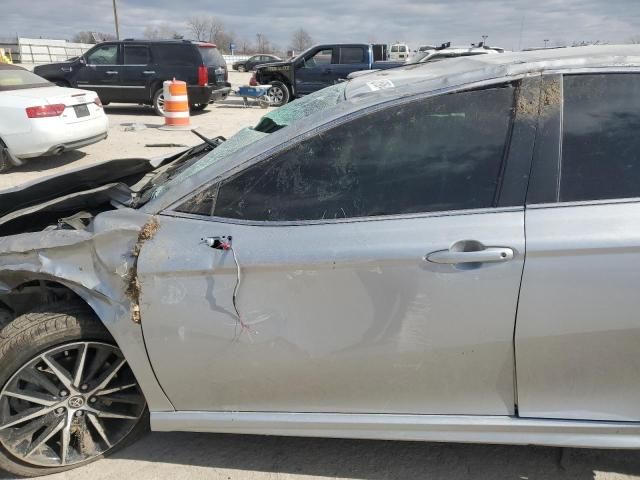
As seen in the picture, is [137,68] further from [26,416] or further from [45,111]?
[26,416]

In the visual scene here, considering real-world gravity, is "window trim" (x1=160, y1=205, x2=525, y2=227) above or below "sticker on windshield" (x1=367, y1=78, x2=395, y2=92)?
below

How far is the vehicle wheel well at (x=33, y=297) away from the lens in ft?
7.90

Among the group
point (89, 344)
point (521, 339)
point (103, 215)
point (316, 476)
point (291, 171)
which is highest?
point (291, 171)

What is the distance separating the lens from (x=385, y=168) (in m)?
2.08

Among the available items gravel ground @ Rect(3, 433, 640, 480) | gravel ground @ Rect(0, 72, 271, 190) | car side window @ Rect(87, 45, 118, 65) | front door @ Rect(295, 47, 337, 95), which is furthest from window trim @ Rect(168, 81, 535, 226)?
Result: front door @ Rect(295, 47, 337, 95)

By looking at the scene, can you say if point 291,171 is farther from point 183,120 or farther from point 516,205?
point 183,120

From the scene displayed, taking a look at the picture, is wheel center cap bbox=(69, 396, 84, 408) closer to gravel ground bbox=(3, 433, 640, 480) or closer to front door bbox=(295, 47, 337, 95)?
gravel ground bbox=(3, 433, 640, 480)

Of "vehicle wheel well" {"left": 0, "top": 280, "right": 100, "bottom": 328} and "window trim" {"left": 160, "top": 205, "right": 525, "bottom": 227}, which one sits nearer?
"window trim" {"left": 160, "top": 205, "right": 525, "bottom": 227}

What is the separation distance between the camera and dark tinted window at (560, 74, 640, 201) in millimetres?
1938

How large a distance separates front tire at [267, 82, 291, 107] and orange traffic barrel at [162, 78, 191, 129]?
6.32 metres

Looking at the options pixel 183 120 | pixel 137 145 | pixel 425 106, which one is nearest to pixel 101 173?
pixel 425 106

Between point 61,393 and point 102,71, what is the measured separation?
14272 mm

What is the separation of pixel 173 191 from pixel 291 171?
508 mm

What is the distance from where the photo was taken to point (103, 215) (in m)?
2.23
